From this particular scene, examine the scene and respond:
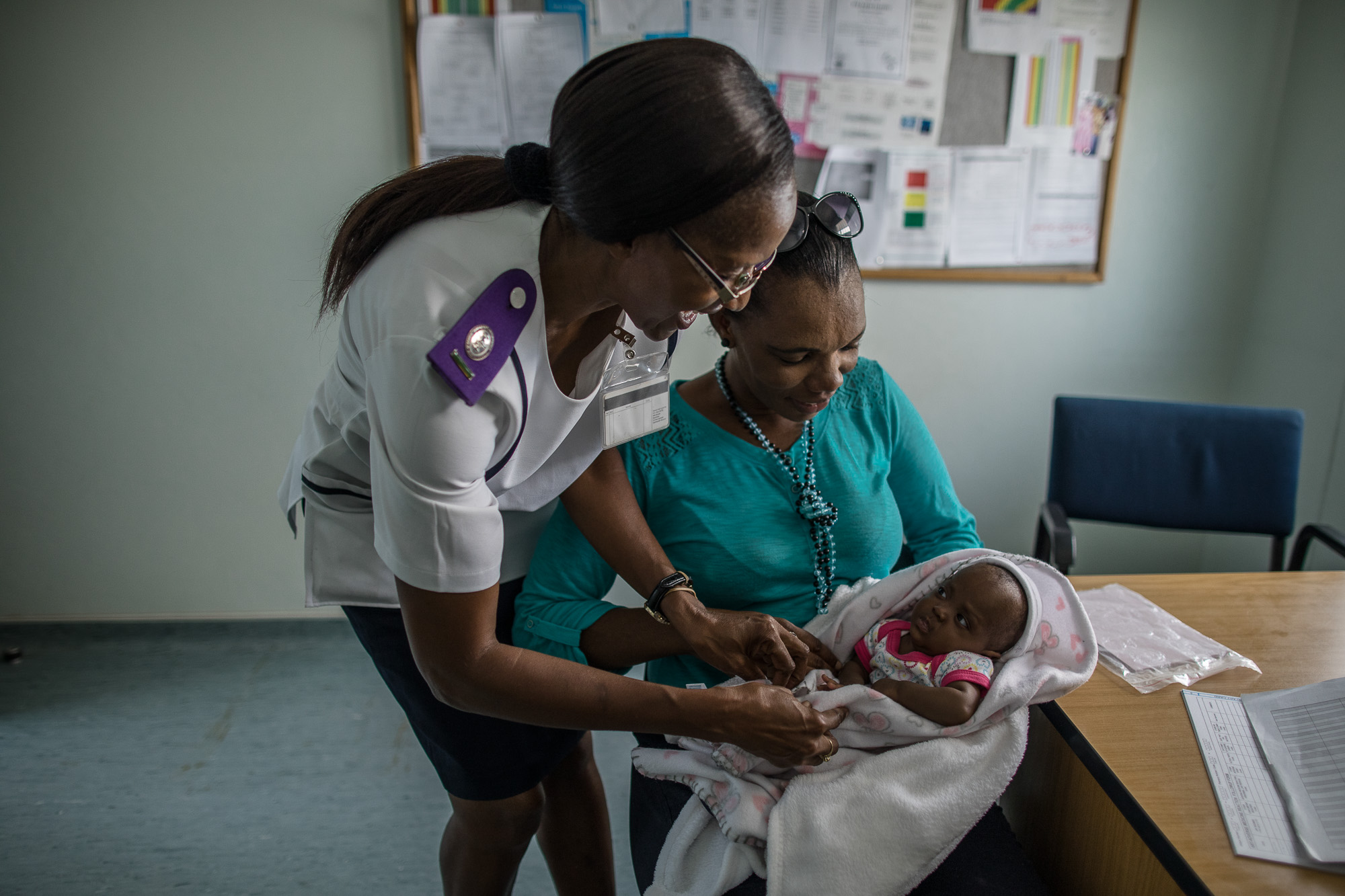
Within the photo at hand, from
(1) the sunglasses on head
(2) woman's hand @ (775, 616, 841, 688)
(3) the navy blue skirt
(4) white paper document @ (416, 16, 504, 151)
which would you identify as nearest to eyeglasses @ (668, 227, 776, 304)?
(1) the sunglasses on head

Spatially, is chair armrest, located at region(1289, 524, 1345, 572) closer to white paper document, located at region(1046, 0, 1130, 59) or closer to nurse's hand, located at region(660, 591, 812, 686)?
nurse's hand, located at region(660, 591, 812, 686)

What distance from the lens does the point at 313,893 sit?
76.4 inches

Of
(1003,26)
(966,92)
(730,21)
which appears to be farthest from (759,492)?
(1003,26)

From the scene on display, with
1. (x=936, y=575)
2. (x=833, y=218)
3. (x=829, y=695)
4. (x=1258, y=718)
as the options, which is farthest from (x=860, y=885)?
(x=833, y=218)

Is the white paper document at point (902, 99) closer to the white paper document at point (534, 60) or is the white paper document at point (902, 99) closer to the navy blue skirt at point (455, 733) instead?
the white paper document at point (534, 60)

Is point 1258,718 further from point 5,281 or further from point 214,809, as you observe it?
point 5,281

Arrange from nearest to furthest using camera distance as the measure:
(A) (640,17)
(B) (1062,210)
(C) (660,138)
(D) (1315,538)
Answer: (C) (660,138)
(D) (1315,538)
(A) (640,17)
(B) (1062,210)

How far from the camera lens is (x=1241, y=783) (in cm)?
100

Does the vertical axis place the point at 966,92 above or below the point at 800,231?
above

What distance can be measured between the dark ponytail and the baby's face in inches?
29.5

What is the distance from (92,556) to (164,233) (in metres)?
1.27

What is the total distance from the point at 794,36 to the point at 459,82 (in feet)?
3.77

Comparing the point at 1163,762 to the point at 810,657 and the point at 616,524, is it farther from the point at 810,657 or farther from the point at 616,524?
the point at 616,524

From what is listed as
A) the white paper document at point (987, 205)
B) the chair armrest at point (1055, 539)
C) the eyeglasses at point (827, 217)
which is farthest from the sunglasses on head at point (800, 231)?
the white paper document at point (987, 205)
